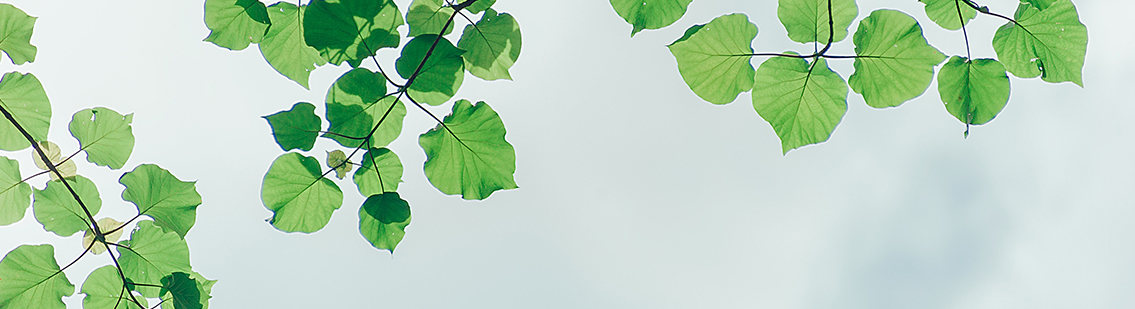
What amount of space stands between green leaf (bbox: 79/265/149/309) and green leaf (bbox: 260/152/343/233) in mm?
482

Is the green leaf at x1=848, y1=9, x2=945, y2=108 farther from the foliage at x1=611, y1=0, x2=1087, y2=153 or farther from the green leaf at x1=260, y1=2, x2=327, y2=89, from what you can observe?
the green leaf at x1=260, y1=2, x2=327, y2=89

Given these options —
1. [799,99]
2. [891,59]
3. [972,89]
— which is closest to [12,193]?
[799,99]

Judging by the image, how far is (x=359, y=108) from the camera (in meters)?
0.76

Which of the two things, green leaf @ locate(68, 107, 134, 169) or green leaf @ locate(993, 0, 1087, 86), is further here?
green leaf @ locate(68, 107, 134, 169)

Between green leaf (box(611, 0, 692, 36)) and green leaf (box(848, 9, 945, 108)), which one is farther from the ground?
green leaf (box(611, 0, 692, 36))

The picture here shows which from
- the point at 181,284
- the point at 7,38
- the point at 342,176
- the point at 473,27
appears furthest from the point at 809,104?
the point at 7,38

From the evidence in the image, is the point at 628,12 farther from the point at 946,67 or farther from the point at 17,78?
the point at 17,78

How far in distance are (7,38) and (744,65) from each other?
1.17 metres

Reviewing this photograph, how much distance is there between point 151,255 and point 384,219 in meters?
0.67

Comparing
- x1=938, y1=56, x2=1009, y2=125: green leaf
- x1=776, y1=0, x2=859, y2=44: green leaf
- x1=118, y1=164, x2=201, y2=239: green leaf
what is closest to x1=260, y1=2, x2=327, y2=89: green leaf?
x1=118, y1=164, x2=201, y2=239: green leaf

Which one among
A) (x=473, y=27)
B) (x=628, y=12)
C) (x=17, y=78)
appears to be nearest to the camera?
(x=628, y=12)

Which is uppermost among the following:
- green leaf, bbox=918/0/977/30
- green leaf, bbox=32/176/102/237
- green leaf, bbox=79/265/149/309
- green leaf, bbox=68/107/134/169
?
green leaf, bbox=918/0/977/30

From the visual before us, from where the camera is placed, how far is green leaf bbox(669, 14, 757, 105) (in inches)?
28.1

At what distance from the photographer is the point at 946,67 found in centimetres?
75
